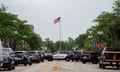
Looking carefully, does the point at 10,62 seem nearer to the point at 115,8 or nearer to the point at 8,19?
the point at 115,8

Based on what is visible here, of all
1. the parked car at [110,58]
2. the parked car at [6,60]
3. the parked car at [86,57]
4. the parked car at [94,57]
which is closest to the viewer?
the parked car at [6,60]

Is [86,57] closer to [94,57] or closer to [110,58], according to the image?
[94,57]

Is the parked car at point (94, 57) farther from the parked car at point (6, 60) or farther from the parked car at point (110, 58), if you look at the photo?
the parked car at point (6, 60)

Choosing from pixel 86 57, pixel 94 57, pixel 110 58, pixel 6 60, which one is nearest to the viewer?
pixel 6 60

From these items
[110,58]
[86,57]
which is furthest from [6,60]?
[86,57]

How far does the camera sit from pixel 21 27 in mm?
113875

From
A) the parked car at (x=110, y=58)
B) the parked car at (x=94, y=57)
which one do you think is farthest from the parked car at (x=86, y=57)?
the parked car at (x=110, y=58)

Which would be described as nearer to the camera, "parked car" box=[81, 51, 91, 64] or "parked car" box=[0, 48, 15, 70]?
"parked car" box=[0, 48, 15, 70]

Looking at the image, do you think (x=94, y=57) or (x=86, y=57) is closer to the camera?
(x=94, y=57)

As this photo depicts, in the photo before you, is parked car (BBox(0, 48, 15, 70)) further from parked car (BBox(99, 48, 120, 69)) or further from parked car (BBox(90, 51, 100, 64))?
parked car (BBox(90, 51, 100, 64))

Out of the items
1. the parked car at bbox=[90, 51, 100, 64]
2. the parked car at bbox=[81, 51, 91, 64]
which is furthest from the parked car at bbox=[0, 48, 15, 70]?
the parked car at bbox=[81, 51, 91, 64]

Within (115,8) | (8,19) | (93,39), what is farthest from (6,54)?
(93,39)

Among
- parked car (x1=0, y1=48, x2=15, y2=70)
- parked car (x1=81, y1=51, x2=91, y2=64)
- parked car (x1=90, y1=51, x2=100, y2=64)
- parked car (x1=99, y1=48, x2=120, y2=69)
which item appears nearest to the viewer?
parked car (x1=0, y1=48, x2=15, y2=70)

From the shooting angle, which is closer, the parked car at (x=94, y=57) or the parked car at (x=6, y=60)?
the parked car at (x=6, y=60)
